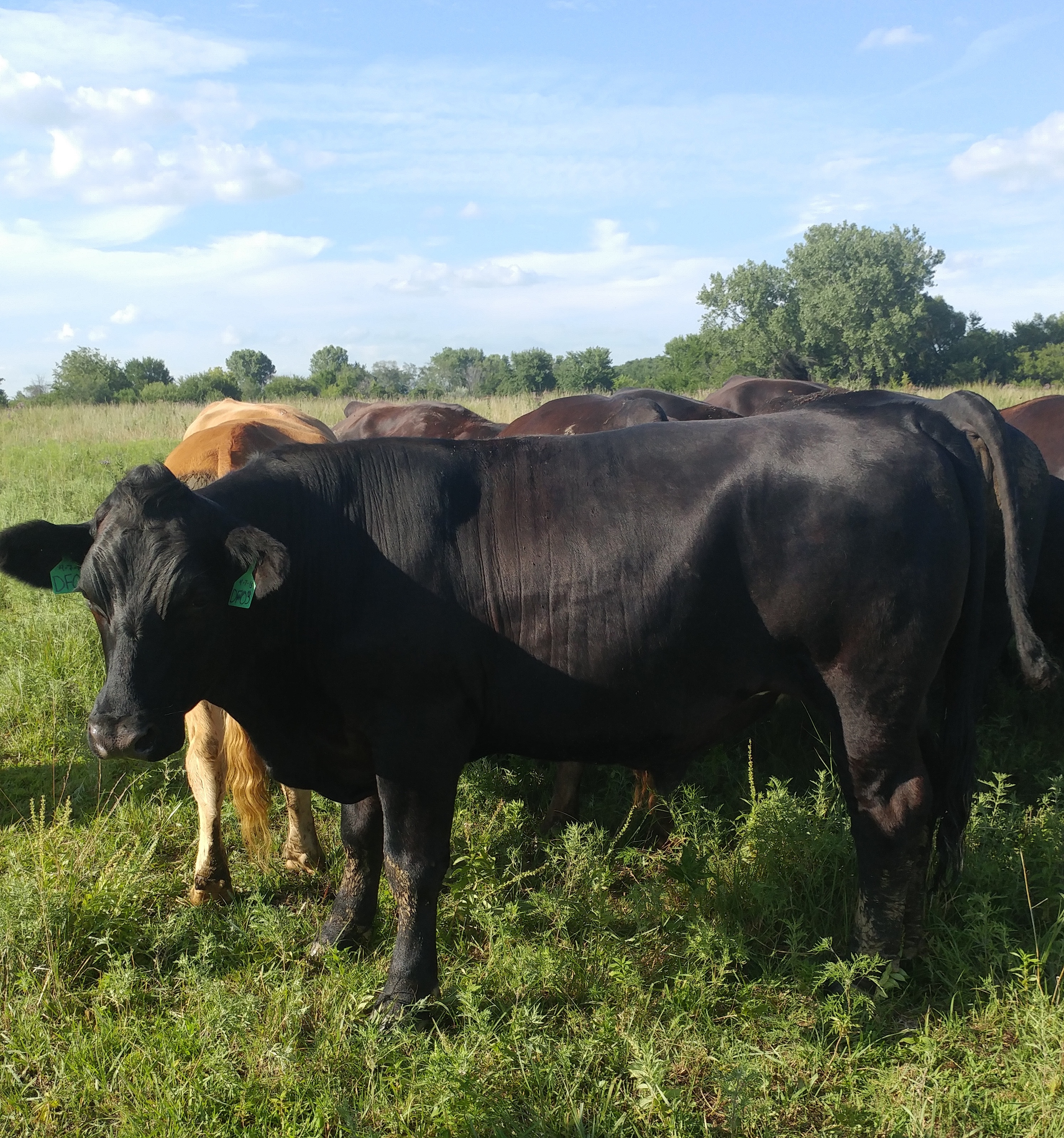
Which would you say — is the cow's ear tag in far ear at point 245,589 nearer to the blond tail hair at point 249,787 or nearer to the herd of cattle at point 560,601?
the herd of cattle at point 560,601

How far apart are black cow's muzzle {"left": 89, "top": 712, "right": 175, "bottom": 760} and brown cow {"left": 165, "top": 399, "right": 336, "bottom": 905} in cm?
95

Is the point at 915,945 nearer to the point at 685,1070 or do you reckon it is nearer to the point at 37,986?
the point at 685,1070

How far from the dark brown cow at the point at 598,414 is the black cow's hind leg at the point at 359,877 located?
4.20 m

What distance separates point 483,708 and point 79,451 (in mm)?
15783

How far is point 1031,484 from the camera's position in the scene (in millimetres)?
3555

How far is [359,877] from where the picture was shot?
3.58 m

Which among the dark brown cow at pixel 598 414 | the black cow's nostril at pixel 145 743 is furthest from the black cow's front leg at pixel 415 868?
the dark brown cow at pixel 598 414

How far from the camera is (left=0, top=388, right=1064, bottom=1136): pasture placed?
259 cm

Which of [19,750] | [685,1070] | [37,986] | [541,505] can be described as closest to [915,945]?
[685,1070]

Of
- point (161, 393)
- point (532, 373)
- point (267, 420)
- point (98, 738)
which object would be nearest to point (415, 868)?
point (98, 738)

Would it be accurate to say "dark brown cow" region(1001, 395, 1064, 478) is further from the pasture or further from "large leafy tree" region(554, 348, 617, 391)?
"large leafy tree" region(554, 348, 617, 391)

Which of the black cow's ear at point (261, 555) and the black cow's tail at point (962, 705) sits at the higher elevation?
the black cow's ear at point (261, 555)

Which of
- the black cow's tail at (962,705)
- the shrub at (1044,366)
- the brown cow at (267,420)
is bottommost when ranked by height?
the black cow's tail at (962,705)

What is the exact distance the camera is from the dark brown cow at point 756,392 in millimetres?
9609
